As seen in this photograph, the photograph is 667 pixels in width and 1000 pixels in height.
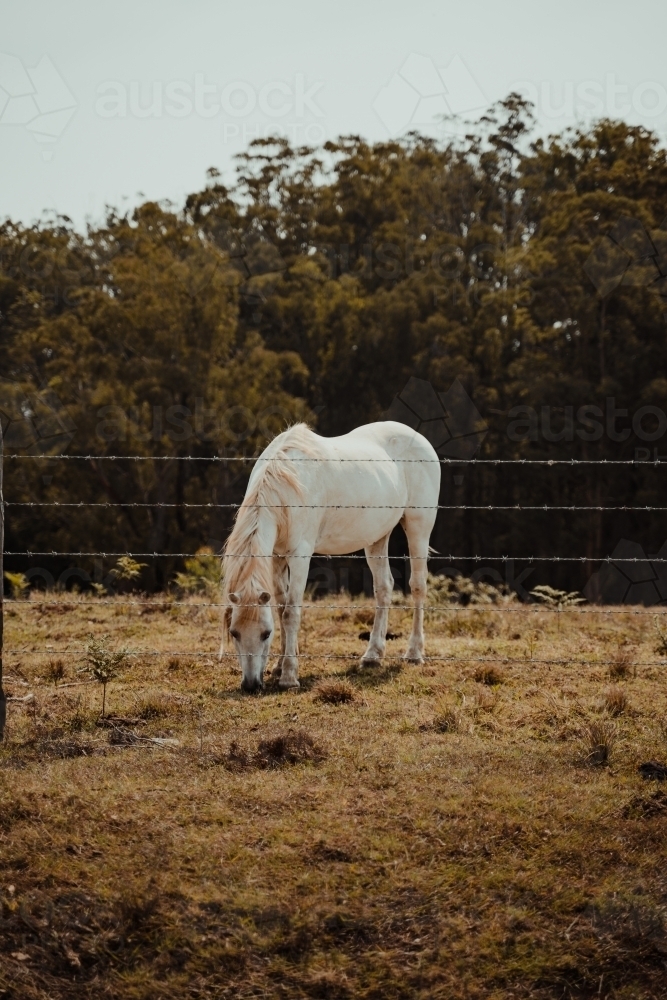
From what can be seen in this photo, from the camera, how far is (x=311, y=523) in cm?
799

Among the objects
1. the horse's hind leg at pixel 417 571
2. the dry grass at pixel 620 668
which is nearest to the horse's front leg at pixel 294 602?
the horse's hind leg at pixel 417 571

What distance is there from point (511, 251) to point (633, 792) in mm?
27159

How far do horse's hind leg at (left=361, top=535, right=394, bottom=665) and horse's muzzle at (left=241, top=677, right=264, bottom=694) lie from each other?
4.21 ft

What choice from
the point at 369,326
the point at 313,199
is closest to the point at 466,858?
the point at 369,326

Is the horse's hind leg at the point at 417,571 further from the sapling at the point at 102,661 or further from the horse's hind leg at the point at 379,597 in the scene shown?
the sapling at the point at 102,661

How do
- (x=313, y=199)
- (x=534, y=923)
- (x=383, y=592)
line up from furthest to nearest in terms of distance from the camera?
(x=313, y=199) < (x=383, y=592) < (x=534, y=923)

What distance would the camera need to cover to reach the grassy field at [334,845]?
3.98 m

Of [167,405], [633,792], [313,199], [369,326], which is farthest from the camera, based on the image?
[313,199]

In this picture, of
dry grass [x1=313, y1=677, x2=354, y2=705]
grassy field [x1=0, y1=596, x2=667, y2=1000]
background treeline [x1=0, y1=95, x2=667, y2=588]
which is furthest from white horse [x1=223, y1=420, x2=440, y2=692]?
Answer: background treeline [x1=0, y1=95, x2=667, y2=588]

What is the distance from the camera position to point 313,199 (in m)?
34.7

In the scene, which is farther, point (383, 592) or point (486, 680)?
point (383, 592)

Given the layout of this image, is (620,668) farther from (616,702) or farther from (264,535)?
(264,535)

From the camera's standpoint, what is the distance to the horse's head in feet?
23.7

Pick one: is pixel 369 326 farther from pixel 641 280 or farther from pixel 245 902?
pixel 245 902
